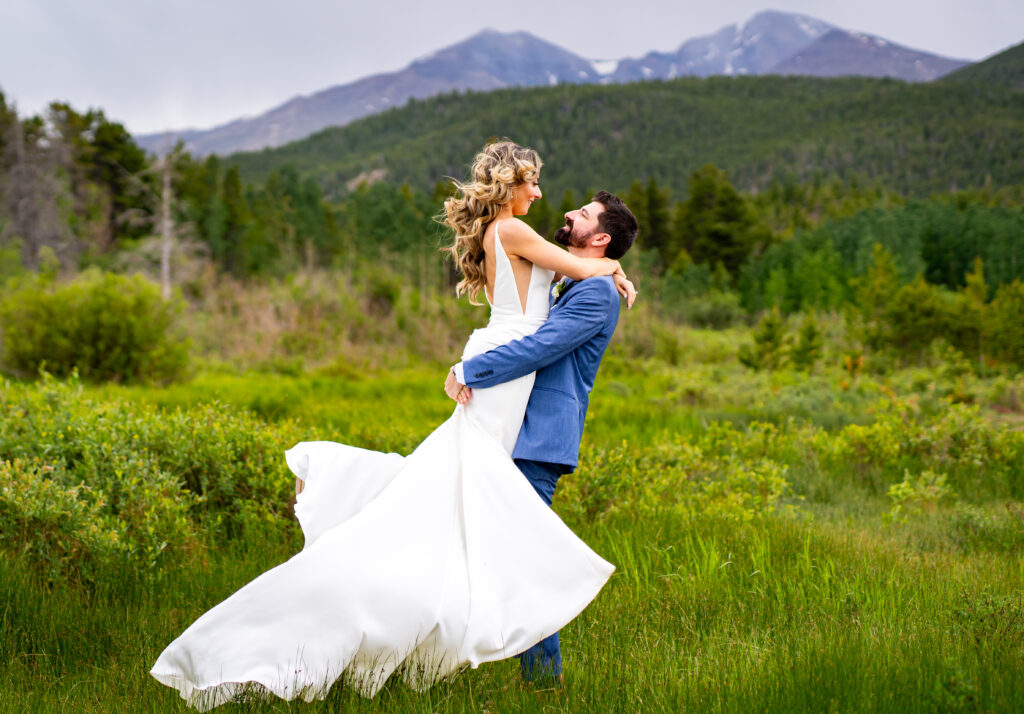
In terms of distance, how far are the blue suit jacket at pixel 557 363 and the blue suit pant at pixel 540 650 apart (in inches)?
3.8

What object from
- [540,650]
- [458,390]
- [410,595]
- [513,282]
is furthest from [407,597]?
[513,282]

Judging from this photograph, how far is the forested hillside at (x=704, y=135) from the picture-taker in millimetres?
67000

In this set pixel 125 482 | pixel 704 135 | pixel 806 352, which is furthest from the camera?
pixel 704 135

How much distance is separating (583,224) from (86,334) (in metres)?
10.2

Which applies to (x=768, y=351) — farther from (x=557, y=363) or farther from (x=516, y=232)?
(x=516, y=232)

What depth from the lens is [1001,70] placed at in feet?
303

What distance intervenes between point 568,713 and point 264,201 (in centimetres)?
4639

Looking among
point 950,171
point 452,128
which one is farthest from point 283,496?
point 452,128

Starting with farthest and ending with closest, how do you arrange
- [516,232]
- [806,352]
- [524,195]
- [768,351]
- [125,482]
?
[768,351]
[806,352]
[125,482]
[524,195]
[516,232]

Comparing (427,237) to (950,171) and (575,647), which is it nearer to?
(575,647)

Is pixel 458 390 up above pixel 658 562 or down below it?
above

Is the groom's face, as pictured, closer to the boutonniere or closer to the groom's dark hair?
the groom's dark hair

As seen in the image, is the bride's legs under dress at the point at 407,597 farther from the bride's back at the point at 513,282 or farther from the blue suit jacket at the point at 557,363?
the bride's back at the point at 513,282

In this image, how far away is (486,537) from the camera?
2.65 metres
